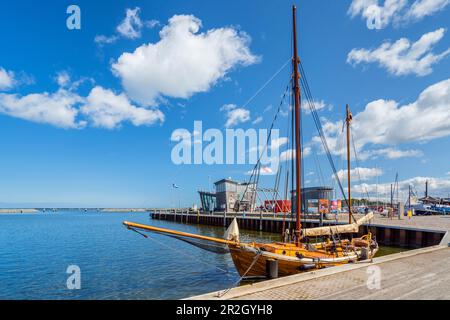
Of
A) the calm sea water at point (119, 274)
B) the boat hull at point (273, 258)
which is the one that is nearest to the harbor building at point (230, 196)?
the calm sea water at point (119, 274)

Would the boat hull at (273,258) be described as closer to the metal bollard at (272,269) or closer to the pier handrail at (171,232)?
the pier handrail at (171,232)

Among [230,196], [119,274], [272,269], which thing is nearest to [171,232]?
[272,269]

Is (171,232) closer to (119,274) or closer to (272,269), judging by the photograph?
(272,269)

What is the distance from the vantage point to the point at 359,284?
877 centimetres

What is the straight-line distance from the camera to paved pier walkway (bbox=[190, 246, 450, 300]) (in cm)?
774

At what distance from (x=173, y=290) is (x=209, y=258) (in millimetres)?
8144

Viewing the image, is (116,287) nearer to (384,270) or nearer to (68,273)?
(68,273)

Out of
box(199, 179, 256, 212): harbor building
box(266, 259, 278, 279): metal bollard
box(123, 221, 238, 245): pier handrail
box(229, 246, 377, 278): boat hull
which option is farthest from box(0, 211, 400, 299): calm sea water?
box(199, 179, 256, 212): harbor building

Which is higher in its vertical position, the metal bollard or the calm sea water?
the metal bollard

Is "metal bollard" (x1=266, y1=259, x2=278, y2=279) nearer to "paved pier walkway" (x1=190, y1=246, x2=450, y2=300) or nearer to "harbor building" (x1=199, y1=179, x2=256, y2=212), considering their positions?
"paved pier walkway" (x1=190, y1=246, x2=450, y2=300)

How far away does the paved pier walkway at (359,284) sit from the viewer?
774cm
